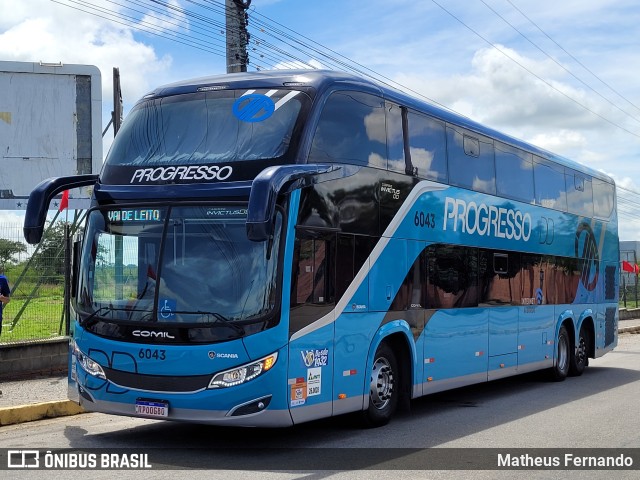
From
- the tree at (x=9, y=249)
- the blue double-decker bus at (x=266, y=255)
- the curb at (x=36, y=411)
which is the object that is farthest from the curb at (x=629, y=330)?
the curb at (x=36, y=411)

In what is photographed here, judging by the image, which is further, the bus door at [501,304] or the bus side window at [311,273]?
the bus door at [501,304]

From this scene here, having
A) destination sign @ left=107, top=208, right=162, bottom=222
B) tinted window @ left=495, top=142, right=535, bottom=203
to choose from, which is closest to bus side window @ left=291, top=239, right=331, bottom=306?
destination sign @ left=107, top=208, right=162, bottom=222

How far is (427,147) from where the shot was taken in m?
A: 13.1

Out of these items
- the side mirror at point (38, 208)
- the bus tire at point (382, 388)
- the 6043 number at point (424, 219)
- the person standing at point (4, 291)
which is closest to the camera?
the side mirror at point (38, 208)

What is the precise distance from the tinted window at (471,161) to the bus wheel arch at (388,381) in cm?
286

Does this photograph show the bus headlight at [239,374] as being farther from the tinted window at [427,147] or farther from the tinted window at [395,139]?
the tinted window at [427,147]

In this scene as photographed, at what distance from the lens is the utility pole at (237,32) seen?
18812 mm

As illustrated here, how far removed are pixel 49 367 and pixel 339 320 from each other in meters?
6.72

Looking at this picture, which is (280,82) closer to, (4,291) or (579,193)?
(4,291)

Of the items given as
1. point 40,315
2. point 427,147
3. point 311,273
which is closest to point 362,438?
point 311,273

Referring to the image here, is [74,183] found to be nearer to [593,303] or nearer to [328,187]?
[328,187]

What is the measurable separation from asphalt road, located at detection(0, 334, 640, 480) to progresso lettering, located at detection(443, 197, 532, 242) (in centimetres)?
266

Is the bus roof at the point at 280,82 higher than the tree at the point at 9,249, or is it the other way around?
the bus roof at the point at 280,82

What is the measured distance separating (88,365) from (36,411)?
2.30 meters
